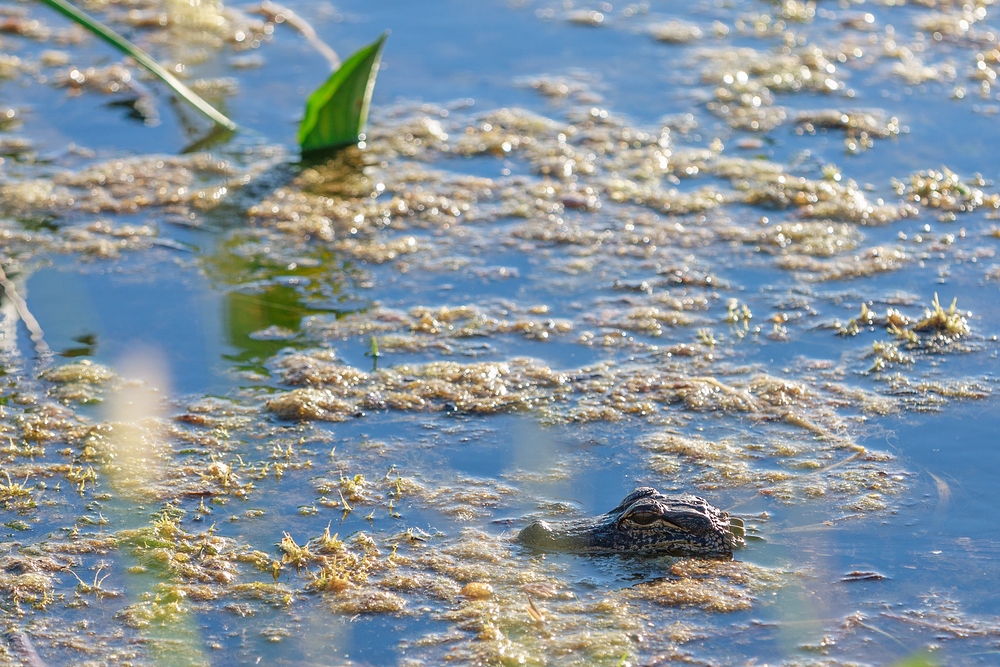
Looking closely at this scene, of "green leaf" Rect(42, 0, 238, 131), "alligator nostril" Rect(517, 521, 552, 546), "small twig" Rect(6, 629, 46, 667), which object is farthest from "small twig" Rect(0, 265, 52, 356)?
"alligator nostril" Rect(517, 521, 552, 546)

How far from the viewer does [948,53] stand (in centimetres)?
664

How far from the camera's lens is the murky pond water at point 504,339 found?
3.15 metres

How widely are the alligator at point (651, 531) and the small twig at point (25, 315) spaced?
6.73 feet

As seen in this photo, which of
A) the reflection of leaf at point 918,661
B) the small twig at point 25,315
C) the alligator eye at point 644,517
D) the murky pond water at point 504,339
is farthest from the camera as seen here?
the small twig at point 25,315

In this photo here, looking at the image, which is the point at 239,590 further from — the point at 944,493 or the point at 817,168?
the point at 817,168

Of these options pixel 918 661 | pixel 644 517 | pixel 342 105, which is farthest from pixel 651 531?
pixel 342 105

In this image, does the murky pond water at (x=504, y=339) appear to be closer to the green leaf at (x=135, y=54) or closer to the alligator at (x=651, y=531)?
the alligator at (x=651, y=531)

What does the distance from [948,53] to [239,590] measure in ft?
16.8

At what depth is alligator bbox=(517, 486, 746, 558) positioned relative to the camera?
3.29 meters

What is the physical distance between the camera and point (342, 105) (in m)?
5.85

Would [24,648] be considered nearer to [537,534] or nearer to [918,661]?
[537,534]

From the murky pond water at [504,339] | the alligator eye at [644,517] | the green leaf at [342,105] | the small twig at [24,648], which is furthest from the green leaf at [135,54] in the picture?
the alligator eye at [644,517]

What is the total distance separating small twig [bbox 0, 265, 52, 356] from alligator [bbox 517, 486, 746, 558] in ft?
6.73

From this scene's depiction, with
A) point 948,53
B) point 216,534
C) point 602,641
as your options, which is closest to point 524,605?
point 602,641
